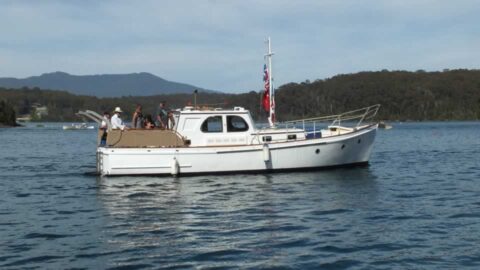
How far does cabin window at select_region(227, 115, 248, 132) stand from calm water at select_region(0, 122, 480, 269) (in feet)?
8.05

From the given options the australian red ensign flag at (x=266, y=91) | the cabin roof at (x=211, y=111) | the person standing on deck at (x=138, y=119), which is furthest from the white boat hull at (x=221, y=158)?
the australian red ensign flag at (x=266, y=91)

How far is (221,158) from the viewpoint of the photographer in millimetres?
28016

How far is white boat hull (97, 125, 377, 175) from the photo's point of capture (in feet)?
90.4

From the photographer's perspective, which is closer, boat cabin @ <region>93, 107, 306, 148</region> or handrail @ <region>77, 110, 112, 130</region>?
boat cabin @ <region>93, 107, 306, 148</region>

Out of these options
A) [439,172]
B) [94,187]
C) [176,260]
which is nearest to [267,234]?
[176,260]

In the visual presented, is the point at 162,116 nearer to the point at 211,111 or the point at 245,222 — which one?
the point at 211,111

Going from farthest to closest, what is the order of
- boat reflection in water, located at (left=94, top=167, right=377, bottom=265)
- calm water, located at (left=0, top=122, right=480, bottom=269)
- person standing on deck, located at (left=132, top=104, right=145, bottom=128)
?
1. person standing on deck, located at (left=132, top=104, right=145, bottom=128)
2. boat reflection in water, located at (left=94, top=167, right=377, bottom=265)
3. calm water, located at (left=0, top=122, right=480, bottom=269)

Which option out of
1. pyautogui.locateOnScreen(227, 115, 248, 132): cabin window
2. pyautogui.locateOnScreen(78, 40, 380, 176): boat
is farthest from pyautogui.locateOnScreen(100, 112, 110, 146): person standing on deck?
pyautogui.locateOnScreen(227, 115, 248, 132): cabin window

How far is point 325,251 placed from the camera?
13.8 meters

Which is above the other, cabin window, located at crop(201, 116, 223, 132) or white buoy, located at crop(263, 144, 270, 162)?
cabin window, located at crop(201, 116, 223, 132)

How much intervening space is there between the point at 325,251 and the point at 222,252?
218 centimetres

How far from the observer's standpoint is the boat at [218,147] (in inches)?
1086

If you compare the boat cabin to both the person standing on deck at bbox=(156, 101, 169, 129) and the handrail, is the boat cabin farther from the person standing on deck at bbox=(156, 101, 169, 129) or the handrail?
the person standing on deck at bbox=(156, 101, 169, 129)

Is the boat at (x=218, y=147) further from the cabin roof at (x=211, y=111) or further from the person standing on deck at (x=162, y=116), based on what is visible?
the person standing on deck at (x=162, y=116)
